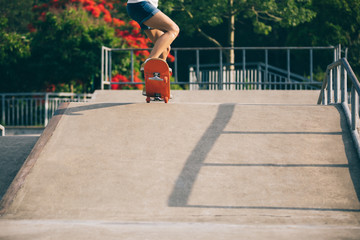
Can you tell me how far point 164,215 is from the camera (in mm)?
4629

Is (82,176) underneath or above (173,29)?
underneath

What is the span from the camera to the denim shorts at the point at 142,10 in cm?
675

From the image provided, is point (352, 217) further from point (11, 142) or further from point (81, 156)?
point (11, 142)

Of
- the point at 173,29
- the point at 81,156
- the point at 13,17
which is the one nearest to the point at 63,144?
the point at 81,156

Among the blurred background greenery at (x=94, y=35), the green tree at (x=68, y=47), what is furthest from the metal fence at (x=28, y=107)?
the blurred background greenery at (x=94, y=35)

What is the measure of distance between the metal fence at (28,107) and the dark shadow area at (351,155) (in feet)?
47.2

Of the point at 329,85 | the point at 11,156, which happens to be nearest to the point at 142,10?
the point at 11,156

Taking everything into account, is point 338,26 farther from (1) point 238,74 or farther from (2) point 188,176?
(2) point 188,176

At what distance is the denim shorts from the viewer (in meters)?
6.75

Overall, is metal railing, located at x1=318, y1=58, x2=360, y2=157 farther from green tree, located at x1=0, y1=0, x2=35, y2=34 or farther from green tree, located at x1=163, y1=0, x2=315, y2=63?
green tree, located at x1=0, y1=0, x2=35, y2=34

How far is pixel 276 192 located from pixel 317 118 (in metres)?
1.75

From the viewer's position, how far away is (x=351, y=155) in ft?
18.3

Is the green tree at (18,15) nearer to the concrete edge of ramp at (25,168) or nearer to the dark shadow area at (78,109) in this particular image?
the dark shadow area at (78,109)

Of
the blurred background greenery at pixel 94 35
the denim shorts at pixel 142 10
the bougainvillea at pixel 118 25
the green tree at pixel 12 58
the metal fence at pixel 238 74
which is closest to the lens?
the denim shorts at pixel 142 10
